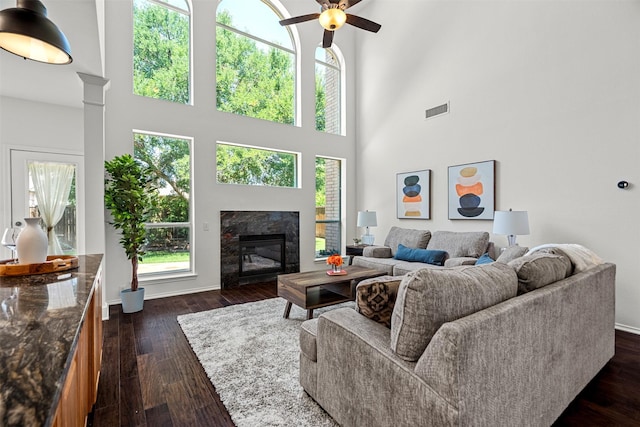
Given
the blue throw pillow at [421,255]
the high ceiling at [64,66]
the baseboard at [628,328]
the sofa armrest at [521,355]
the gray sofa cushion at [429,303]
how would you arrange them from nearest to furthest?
the sofa armrest at [521,355], the gray sofa cushion at [429,303], the high ceiling at [64,66], the baseboard at [628,328], the blue throw pillow at [421,255]

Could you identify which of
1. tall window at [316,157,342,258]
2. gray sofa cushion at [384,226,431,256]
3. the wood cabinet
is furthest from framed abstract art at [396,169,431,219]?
the wood cabinet

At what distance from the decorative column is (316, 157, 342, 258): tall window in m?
3.63

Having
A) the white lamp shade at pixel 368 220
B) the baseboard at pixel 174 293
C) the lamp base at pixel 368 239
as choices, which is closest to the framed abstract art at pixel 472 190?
the white lamp shade at pixel 368 220

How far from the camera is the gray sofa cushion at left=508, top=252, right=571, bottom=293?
5.46ft

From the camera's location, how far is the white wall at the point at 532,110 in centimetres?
323

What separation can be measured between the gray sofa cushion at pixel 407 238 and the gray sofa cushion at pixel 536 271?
292 cm

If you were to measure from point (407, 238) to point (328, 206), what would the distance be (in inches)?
77.4

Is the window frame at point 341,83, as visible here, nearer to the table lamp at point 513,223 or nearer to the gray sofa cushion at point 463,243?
the gray sofa cushion at point 463,243

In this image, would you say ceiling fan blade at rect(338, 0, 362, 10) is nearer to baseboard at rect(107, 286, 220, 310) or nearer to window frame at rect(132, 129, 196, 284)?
window frame at rect(132, 129, 196, 284)

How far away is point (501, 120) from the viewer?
4.18 metres

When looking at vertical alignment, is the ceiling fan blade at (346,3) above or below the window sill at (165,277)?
above

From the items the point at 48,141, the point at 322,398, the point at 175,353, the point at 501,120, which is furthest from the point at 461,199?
the point at 48,141

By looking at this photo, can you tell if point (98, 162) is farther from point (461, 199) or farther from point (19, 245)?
point (461, 199)

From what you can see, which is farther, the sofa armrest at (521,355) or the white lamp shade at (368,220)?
the white lamp shade at (368,220)
